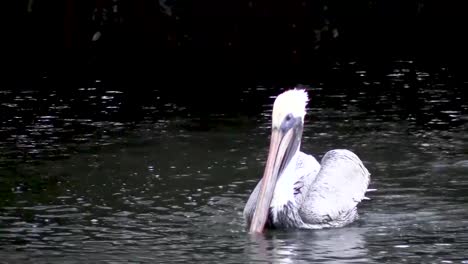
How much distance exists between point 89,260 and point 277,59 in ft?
27.2

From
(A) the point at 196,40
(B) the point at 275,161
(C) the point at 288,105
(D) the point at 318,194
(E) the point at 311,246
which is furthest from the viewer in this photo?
(A) the point at 196,40

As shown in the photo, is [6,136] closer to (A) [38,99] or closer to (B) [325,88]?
(A) [38,99]

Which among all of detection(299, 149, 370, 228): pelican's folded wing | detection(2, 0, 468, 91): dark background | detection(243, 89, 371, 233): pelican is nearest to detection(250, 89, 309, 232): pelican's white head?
detection(243, 89, 371, 233): pelican

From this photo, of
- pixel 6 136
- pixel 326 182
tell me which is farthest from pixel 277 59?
pixel 326 182

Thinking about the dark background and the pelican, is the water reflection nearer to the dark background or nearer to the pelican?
the pelican

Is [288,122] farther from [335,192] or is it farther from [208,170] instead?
[208,170]

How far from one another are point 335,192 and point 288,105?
A: 0.65 m

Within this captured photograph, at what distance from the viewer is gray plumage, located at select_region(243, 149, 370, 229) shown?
8.12 m

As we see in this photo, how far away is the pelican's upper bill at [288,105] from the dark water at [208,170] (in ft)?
2.31

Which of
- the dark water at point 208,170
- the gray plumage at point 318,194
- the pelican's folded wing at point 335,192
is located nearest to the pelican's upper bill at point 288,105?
the gray plumage at point 318,194

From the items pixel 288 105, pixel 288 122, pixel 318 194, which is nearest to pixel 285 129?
pixel 288 122

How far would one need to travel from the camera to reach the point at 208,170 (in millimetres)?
9805

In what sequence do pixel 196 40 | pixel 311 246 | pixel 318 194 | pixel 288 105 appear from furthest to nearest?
pixel 196 40, pixel 288 105, pixel 318 194, pixel 311 246

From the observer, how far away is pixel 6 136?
11133 millimetres
